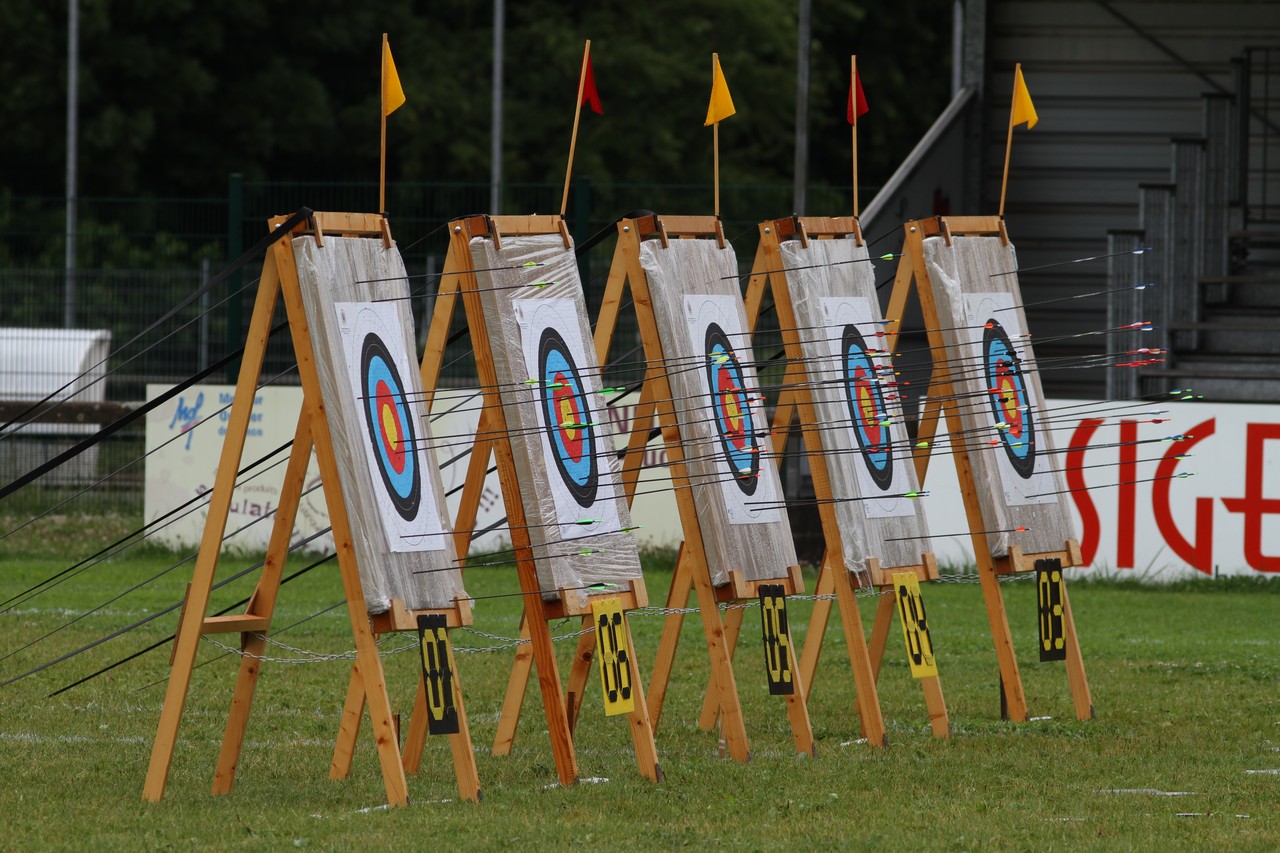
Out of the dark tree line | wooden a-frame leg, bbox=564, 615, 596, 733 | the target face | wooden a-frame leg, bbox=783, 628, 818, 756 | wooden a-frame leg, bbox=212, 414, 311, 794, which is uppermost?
the dark tree line

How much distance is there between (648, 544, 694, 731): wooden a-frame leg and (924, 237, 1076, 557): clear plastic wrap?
1.57 metres

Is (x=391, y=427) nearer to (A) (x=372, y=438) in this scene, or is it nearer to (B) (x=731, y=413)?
(A) (x=372, y=438)

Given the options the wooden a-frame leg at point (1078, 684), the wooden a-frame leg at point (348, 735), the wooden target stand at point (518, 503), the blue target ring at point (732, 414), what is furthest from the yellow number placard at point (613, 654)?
the wooden a-frame leg at point (1078, 684)

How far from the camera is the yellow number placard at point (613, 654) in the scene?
24.6 ft

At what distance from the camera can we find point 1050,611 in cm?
944

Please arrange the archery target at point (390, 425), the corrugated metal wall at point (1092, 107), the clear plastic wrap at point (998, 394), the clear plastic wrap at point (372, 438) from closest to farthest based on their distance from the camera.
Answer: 1. the clear plastic wrap at point (372, 438)
2. the archery target at point (390, 425)
3. the clear plastic wrap at point (998, 394)
4. the corrugated metal wall at point (1092, 107)

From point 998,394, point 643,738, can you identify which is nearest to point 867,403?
point 998,394

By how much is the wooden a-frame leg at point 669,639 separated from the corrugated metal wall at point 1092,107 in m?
12.6

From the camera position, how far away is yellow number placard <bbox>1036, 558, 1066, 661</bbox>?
9367 mm

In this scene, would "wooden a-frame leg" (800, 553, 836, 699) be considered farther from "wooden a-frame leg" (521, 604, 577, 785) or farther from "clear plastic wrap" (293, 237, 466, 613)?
"clear plastic wrap" (293, 237, 466, 613)

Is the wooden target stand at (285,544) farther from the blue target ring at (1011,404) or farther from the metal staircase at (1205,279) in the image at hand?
the metal staircase at (1205,279)

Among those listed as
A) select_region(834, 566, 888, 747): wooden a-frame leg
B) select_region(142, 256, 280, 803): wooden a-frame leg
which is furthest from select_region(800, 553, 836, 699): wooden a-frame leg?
select_region(142, 256, 280, 803): wooden a-frame leg

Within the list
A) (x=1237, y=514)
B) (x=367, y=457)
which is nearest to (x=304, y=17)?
(x=1237, y=514)

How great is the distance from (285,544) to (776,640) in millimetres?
2030
